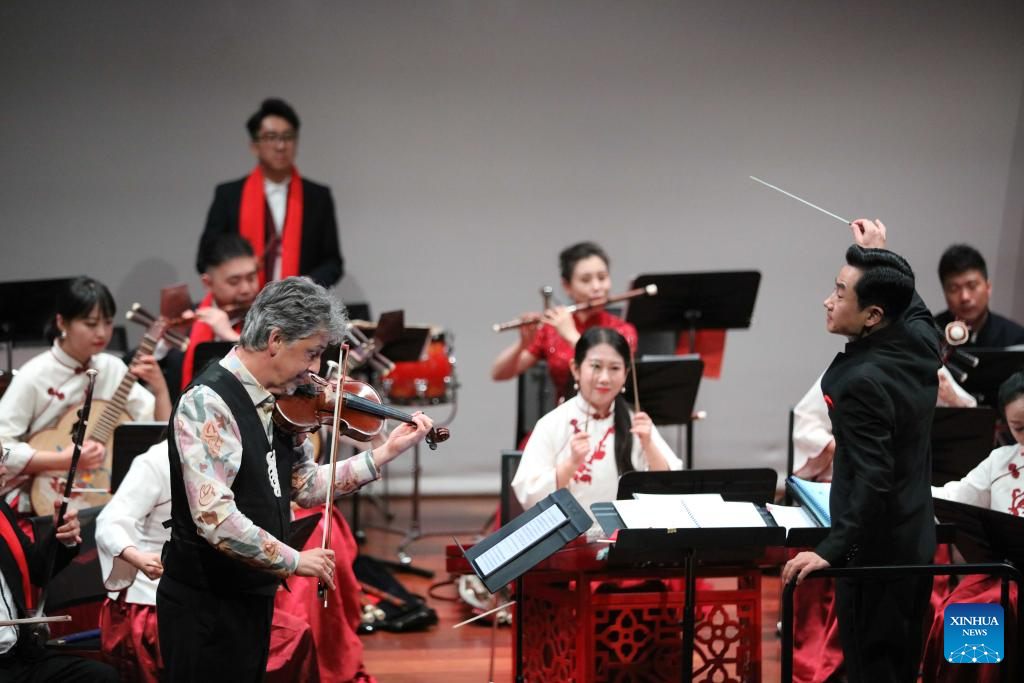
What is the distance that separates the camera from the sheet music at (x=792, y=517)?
9.45 feet

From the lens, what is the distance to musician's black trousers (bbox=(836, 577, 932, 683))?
2.80 meters

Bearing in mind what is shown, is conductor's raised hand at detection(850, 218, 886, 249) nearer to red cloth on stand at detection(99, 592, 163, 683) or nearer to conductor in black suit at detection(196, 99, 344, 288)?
red cloth on stand at detection(99, 592, 163, 683)

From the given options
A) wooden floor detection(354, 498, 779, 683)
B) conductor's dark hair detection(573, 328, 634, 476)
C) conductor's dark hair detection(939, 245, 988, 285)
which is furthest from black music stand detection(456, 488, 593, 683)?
conductor's dark hair detection(939, 245, 988, 285)

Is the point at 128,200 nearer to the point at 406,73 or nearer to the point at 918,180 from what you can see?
the point at 406,73

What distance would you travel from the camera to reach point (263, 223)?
5.50 metres

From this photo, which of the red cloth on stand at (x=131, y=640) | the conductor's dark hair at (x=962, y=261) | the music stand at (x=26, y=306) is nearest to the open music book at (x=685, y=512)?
the red cloth on stand at (x=131, y=640)

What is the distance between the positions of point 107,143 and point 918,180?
4.57m

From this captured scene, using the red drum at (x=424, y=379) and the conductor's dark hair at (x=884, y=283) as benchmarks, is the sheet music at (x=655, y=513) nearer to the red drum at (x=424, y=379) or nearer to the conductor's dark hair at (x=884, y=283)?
the conductor's dark hair at (x=884, y=283)

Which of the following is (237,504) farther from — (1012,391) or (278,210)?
(278,210)

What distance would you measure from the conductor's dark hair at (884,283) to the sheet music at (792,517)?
1.81ft

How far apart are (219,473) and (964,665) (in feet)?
7.45

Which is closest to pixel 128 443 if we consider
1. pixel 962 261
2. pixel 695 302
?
pixel 695 302

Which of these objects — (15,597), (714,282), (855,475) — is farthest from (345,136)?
(855,475)

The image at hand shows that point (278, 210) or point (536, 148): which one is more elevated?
point (536, 148)
